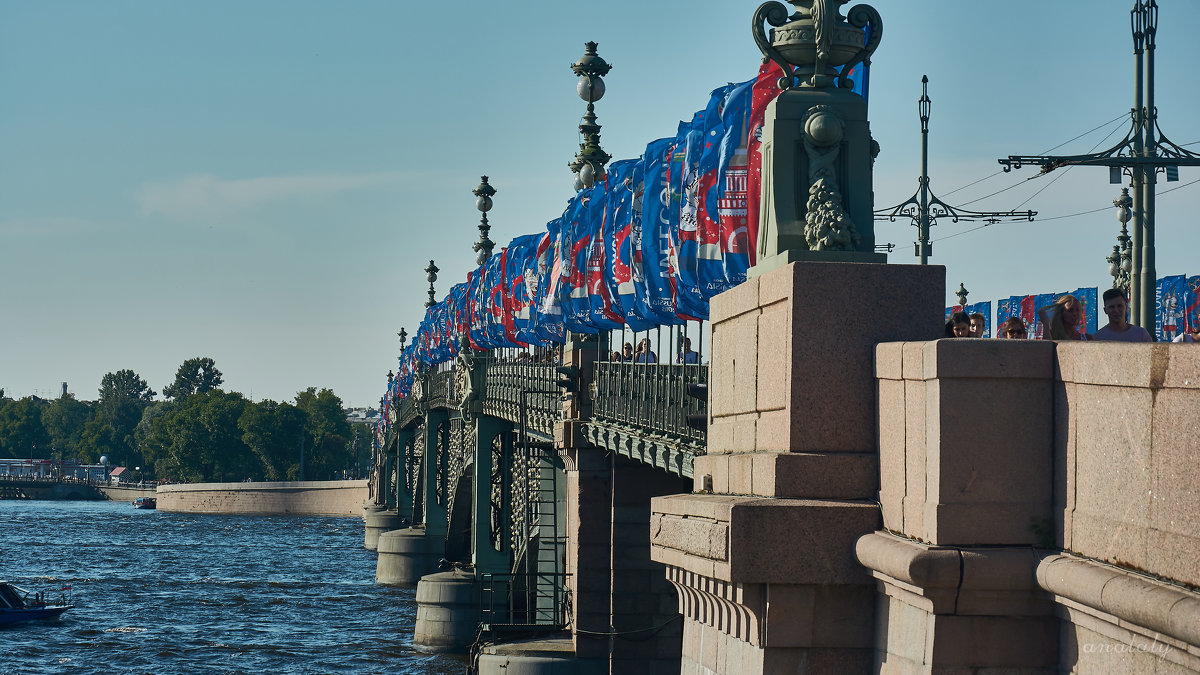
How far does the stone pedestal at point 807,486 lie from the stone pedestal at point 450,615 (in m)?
34.4

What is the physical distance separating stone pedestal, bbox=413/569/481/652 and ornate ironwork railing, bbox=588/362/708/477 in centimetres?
1761

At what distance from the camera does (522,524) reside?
40.0m

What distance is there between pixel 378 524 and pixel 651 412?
226 ft

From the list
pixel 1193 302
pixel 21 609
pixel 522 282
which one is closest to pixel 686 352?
pixel 1193 302

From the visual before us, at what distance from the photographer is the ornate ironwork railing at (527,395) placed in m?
32.0

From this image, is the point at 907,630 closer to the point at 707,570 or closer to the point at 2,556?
the point at 707,570

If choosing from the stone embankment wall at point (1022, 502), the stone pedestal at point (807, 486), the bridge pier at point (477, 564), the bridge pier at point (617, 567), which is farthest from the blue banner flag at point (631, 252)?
the bridge pier at point (477, 564)

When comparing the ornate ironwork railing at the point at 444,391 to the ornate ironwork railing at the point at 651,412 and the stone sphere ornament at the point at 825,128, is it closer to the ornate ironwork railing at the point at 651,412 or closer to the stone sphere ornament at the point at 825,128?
the ornate ironwork railing at the point at 651,412

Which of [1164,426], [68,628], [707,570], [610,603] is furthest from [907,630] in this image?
[68,628]

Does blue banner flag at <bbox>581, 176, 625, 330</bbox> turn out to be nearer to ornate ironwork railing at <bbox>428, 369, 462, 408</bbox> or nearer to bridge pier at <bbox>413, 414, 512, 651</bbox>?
bridge pier at <bbox>413, 414, 512, 651</bbox>

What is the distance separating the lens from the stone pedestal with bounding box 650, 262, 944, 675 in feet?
28.0

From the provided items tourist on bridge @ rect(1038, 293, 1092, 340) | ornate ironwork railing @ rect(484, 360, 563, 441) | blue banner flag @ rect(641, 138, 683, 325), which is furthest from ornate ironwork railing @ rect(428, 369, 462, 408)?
tourist on bridge @ rect(1038, 293, 1092, 340)

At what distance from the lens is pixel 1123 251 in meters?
33.9

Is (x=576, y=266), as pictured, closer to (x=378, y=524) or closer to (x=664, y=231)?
(x=664, y=231)
